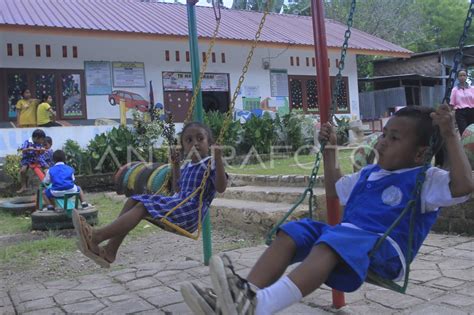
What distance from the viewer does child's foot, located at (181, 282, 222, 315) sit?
208cm

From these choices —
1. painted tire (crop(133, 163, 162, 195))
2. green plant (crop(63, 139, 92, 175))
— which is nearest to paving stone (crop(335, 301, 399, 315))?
painted tire (crop(133, 163, 162, 195))

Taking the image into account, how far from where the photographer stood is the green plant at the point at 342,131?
15617 millimetres

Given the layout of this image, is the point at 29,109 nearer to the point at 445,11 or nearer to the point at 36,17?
the point at 36,17

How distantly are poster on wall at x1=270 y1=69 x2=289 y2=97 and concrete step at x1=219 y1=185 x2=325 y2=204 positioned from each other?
886 cm

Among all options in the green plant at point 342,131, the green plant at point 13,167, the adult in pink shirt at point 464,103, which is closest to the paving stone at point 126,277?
the adult in pink shirt at point 464,103

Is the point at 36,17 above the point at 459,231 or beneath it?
above

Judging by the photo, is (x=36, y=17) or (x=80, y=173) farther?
(x=36, y=17)

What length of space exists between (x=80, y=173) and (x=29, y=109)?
2.20m

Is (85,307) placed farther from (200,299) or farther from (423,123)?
(423,123)

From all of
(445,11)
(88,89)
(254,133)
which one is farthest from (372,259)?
(445,11)

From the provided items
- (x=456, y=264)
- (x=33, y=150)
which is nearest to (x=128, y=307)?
(x=456, y=264)

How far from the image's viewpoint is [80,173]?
38.1ft

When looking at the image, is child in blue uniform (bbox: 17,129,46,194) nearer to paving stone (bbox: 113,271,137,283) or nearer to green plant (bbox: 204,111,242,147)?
green plant (bbox: 204,111,242,147)

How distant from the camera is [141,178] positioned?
9172 mm
